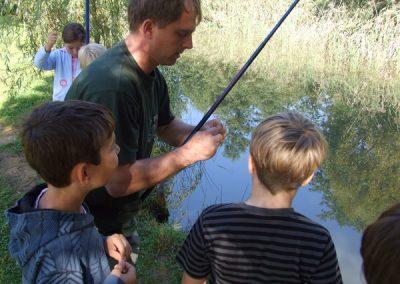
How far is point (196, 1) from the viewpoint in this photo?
1.64m

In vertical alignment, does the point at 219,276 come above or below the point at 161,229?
above

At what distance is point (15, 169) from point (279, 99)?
3895mm

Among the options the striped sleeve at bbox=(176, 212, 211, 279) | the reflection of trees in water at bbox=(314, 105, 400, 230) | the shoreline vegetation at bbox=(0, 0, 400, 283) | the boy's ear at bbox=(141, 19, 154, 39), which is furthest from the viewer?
the reflection of trees in water at bbox=(314, 105, 400, 230)

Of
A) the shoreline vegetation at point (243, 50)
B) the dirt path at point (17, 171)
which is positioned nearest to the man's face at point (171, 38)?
the shoreline vegetation at point (243, 50)

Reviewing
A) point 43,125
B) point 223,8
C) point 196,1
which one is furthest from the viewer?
point 223,8

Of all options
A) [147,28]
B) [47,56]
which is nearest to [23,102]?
[47,56]

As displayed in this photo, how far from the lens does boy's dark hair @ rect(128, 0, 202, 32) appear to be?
1.55 metres

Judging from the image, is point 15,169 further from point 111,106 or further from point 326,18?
point 326,18

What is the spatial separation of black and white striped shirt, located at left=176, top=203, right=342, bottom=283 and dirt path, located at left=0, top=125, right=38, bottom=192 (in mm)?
2620

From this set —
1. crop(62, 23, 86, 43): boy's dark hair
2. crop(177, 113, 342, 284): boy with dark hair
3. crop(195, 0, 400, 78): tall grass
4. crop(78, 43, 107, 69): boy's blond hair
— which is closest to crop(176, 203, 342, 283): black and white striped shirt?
crop(177, 113, 342, 284): boy with dark hair

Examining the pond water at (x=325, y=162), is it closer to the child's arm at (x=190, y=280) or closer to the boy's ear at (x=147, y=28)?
the child's arm at (x=190, y=280)

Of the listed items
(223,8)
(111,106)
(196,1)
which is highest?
(196,1)

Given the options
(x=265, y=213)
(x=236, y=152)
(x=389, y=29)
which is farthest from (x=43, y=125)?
(x=389, y=29)

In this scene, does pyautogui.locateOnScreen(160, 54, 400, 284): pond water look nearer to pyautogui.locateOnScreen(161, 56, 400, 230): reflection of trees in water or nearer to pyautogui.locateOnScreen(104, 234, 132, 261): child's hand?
pyautogui.locateOnScreen(161, 56, 400, 230): reflection of trees in water
